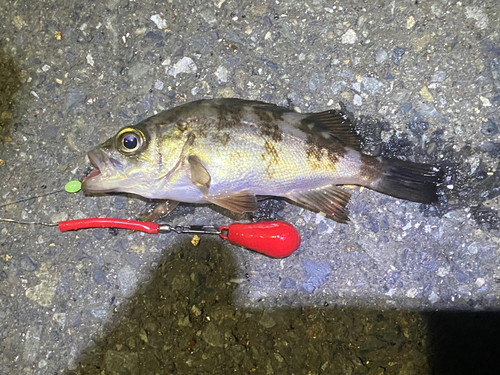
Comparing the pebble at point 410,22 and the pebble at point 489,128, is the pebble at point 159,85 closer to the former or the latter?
the pebble at point 410,22

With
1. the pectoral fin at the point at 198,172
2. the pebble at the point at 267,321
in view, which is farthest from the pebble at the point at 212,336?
the pectoral fin at the point at 198,172

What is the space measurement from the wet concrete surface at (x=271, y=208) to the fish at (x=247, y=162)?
0.19 m

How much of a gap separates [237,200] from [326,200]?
0.62 metres

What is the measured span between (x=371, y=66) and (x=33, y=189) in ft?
8.66

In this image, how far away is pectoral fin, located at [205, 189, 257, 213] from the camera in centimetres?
221

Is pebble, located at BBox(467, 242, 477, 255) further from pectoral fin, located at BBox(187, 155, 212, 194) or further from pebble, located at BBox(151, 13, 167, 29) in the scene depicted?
pebble, located at BBox(151, 13, 167, 29)

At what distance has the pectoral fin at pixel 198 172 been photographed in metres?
2.11

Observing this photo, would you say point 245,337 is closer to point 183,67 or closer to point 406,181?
point 406,181

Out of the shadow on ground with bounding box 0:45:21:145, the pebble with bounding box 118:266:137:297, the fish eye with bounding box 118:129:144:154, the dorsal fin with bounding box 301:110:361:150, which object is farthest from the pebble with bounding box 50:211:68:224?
the dorsal fin with bounding box 301:110:361:150

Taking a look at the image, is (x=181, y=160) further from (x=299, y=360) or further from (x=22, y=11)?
(x=22, y=11)

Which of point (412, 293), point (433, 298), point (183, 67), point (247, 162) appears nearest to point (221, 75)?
point (183, 67)

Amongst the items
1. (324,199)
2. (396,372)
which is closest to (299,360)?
(396,372)

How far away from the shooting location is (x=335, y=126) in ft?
7.82

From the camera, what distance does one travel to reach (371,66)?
2557 mm
